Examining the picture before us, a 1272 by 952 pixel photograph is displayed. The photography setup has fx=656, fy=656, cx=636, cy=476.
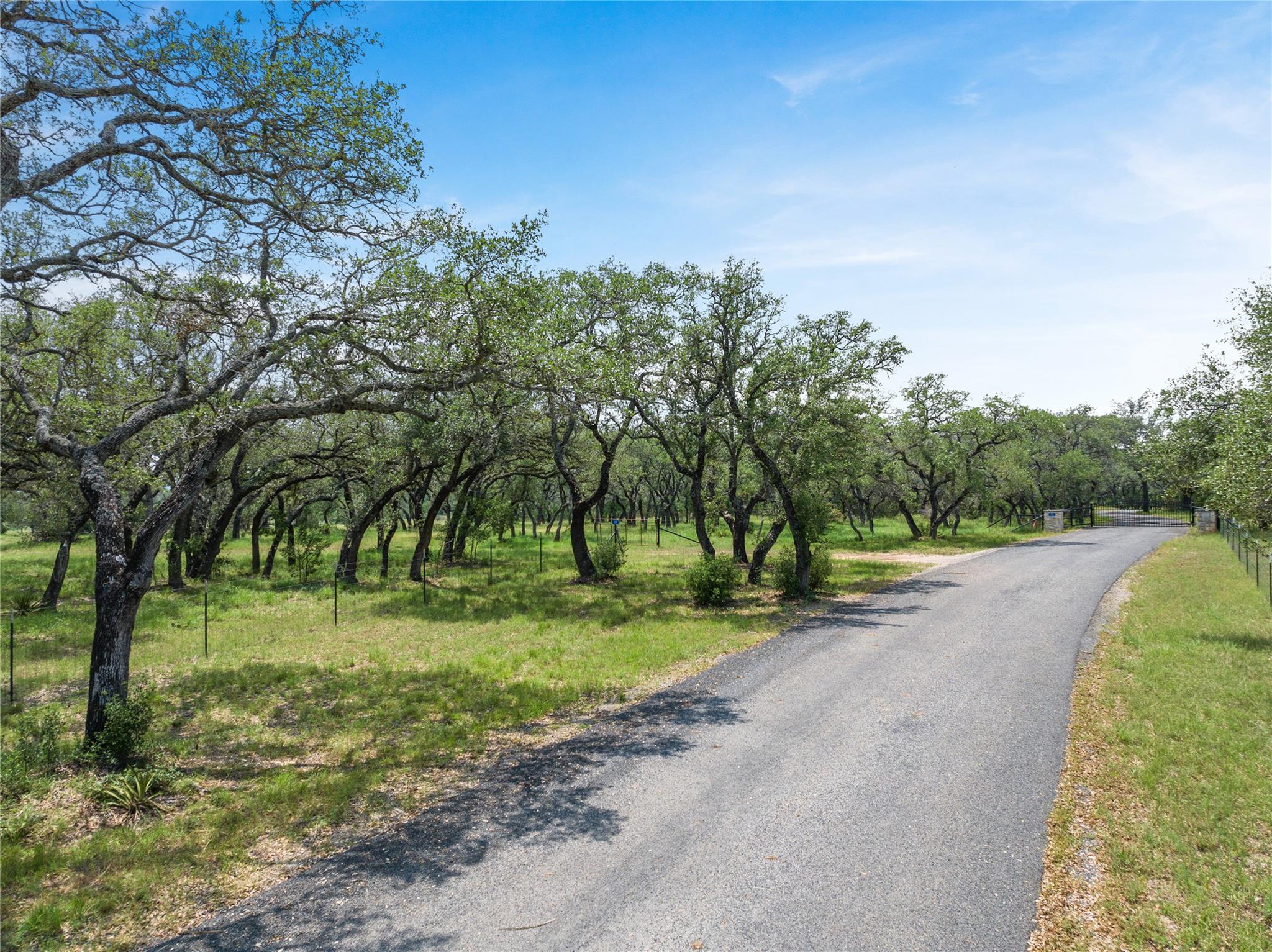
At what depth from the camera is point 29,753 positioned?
760 cm

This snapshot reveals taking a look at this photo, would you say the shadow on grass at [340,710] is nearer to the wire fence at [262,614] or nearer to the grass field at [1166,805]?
the wire fence at [262,614]

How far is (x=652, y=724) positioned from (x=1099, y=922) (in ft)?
17.8

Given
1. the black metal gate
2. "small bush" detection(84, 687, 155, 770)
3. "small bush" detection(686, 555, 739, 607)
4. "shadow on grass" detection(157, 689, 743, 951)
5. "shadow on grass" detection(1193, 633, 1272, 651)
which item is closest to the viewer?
"shadow on grass" detection(157, 689, 743, 951)

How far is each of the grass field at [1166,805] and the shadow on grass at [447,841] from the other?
396cm

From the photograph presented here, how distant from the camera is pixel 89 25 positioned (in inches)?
280

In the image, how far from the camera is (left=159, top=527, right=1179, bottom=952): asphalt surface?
15.8ft

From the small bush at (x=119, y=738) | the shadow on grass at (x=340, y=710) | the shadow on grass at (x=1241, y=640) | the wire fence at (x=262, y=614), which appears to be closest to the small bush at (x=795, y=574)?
the wire fence at (x=262, y=614)

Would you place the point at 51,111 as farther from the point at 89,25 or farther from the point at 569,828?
the point at 569,828

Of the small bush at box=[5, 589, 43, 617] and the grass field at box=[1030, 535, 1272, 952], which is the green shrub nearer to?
the grass field at box=[1030, 535, 1272, 952]

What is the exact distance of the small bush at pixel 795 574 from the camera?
64.0 feet

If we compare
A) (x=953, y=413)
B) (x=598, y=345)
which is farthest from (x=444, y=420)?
(x=953, y=413)

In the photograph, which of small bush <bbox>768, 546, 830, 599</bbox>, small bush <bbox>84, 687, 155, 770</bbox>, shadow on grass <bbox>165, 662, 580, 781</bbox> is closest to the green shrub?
small bush <bbox>84, 687, 155, 770</bbox>

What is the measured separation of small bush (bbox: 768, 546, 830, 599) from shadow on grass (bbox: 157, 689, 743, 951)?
34.8ft

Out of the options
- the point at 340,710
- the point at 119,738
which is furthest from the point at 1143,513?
the point at 119,738
